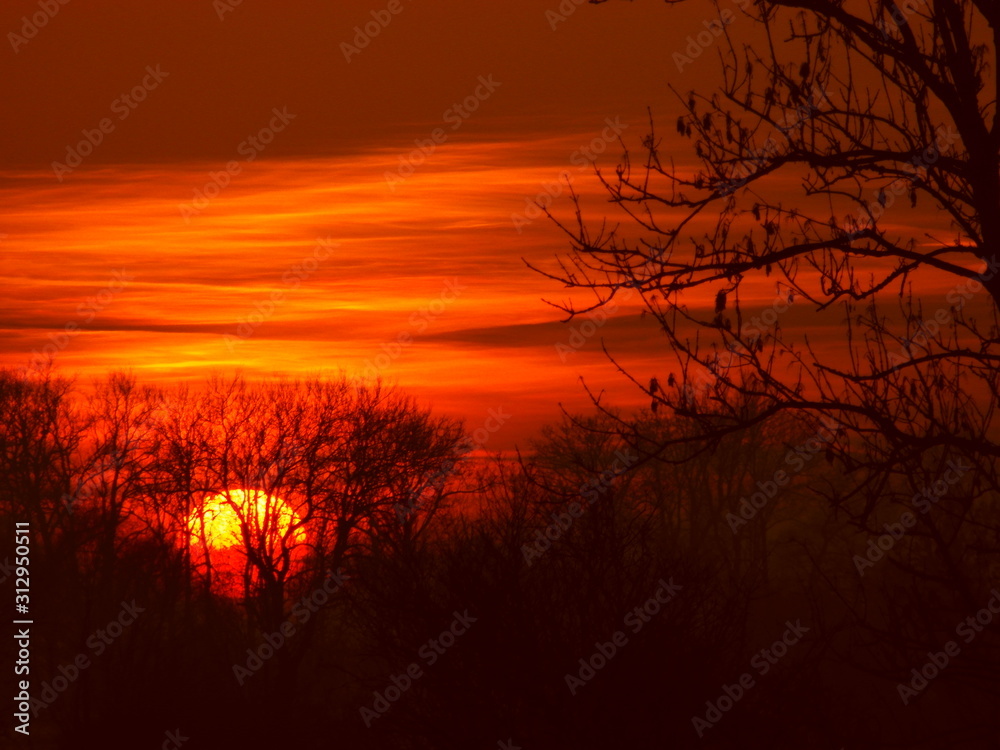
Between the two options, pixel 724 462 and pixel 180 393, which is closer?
pixel 180 393

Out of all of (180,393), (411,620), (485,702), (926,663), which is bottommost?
(926,663)

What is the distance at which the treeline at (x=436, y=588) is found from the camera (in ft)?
47.7

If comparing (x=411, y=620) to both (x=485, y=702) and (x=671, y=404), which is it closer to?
(x=485, y=702)

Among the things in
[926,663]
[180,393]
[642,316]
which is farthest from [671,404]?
[180,393]

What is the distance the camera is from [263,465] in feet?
138

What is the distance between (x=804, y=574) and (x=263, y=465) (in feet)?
70.9

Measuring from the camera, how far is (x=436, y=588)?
1886 cm

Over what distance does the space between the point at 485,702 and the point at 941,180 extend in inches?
378

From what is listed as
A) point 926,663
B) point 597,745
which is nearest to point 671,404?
point 926,663

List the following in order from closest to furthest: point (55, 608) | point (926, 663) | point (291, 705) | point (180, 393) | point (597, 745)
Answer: point (926, 663) → point (597, 745) → point (291, 705) → point (55, 608) → point (180, 393)

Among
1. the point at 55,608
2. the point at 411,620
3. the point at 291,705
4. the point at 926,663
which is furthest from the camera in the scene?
the point at 55,608

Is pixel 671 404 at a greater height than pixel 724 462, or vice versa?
pixel 724 462

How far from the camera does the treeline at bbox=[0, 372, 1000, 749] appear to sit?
14.5 m

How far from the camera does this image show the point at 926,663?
7.54 m
